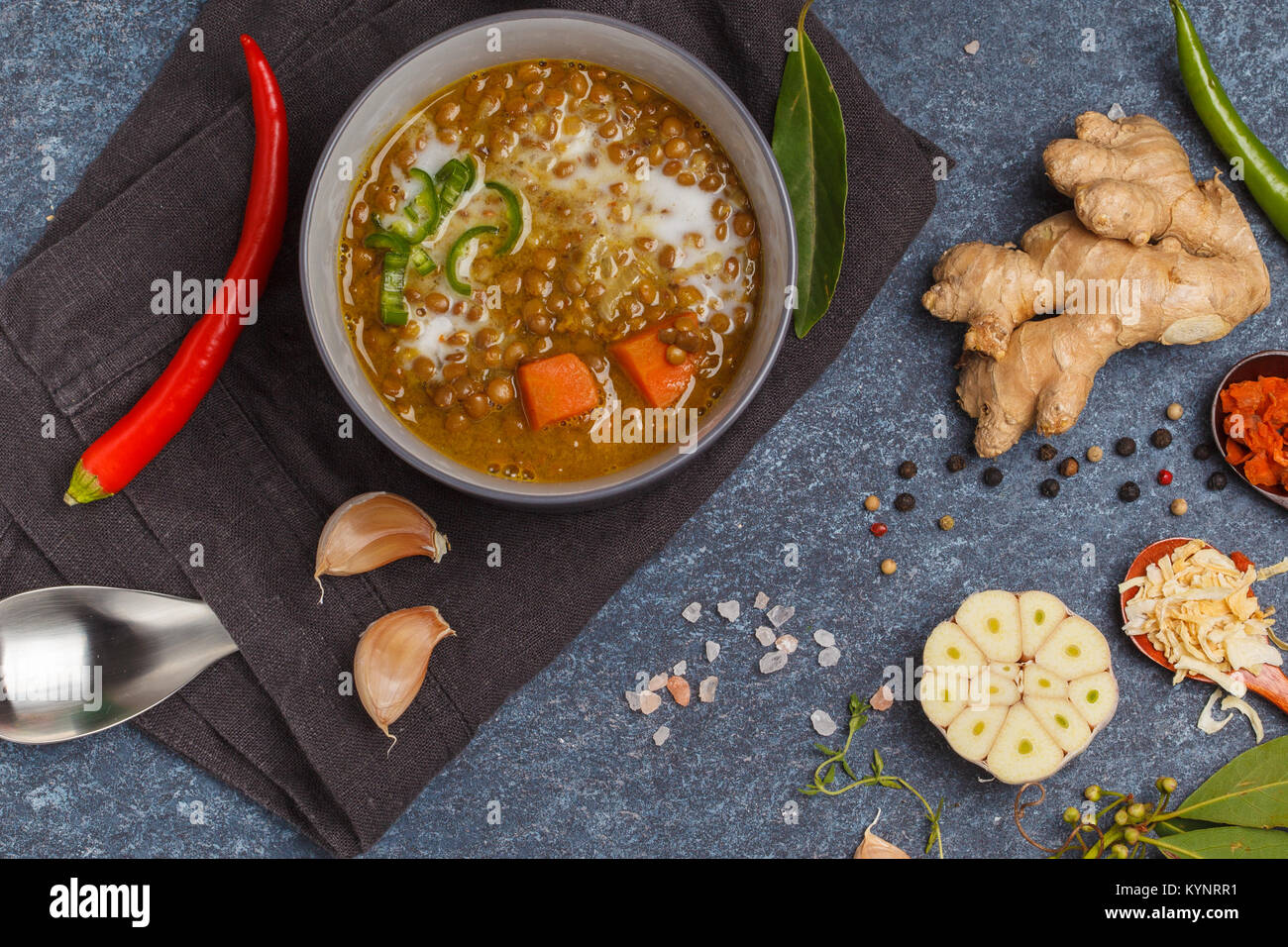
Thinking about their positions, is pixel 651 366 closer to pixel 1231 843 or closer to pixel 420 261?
pixel 420 261

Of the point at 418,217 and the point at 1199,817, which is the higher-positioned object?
the point at 418,217

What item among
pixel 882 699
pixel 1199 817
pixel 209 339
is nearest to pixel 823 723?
pixel 882 699

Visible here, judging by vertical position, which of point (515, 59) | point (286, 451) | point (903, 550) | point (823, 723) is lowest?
point (823, 723)

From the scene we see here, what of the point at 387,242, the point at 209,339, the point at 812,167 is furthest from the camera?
the point at 812,167

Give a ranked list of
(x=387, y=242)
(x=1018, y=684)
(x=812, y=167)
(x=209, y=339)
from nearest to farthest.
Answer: (x=387, y=242), (x=209, y=339), (x=812, y=167), (x=1018, y=684)

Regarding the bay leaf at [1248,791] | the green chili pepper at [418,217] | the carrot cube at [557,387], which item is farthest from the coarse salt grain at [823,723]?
the green chili pepper at [418,217]

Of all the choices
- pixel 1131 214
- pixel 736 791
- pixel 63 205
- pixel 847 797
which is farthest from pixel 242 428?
pixel 1131 214

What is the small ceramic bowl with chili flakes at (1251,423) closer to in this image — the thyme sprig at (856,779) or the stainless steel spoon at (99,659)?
the thyme sprig at (856,779)
